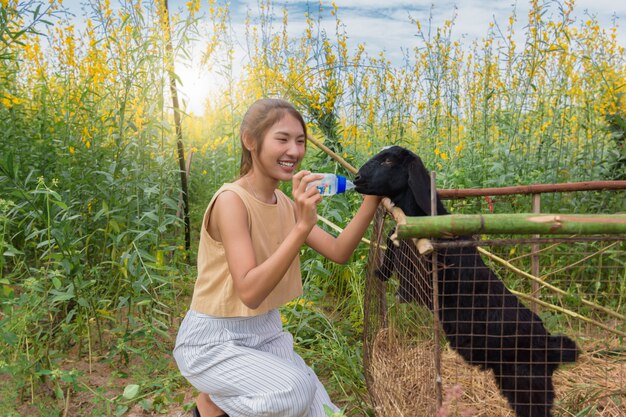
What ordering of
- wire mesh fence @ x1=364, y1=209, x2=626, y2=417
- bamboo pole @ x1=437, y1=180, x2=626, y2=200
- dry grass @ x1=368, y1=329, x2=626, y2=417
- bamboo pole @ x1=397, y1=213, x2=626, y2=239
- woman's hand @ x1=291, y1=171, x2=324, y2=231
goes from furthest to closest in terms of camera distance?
bamboo pole @ x1=437, y1=180, x2=626, y2=200 → dry grass @ x1=368, y1=329, x2=626, y2=417 → wire mesh fence @ x1=364, y1=209, x2=626, y2=417 → woman's hand @ x1=291, y1=171, x2=324, y2=231 → bamboo pole @ x1=397, y1=213, x2=626, y2=239

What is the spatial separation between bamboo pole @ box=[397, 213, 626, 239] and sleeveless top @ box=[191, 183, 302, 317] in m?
0.63

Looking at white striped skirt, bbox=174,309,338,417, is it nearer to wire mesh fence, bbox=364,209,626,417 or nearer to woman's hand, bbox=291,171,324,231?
wire mesh fence, bbox=364,209,626,417

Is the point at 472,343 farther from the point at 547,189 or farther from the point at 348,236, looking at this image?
the point at 547,189

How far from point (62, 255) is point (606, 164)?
295 centimetres

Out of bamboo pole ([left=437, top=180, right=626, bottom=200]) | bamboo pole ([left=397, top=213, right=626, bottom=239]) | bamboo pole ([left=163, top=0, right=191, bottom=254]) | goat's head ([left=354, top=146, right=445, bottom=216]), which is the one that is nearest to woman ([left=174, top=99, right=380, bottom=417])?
goat's head ([left=354, top=146, right=445, bottom=216])

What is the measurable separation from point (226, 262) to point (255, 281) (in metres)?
0.24

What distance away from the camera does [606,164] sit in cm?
346

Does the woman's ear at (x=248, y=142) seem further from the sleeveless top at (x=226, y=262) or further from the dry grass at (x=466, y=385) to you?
the dry grass at (x=466, y=385)

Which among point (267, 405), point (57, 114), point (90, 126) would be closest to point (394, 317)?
point (267, 405)

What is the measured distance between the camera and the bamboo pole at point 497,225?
1.27 m

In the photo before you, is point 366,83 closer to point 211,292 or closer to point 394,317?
point 394,317

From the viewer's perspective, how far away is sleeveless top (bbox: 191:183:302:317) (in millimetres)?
1765

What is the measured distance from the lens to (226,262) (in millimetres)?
1800

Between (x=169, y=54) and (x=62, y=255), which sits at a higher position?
(x=169, y=54)
